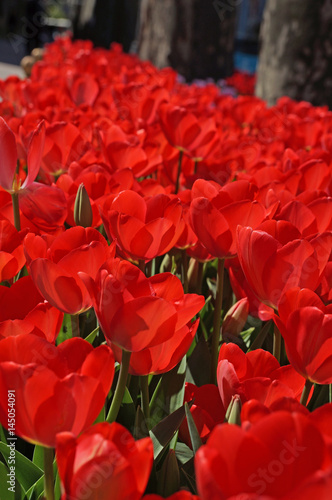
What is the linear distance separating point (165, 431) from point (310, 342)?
23 centimetres

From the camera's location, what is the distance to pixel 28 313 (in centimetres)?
95

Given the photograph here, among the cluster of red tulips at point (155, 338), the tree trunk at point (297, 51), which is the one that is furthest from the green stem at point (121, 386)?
the tree trunk at point (297, 51)

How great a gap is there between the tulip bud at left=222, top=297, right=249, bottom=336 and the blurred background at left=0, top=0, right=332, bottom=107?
15.6 feet

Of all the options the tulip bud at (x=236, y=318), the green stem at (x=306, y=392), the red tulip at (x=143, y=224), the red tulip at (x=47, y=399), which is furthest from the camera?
the tulip bud at (x=236, y=318)

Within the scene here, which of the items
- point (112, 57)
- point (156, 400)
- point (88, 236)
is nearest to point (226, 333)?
point (156, 400)

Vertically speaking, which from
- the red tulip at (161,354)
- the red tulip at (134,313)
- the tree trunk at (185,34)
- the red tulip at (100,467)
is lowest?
the tree trunk at (185,34)

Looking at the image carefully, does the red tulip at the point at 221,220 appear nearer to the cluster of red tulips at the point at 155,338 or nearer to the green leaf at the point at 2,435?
the cluster of red tulips at the point at 155,338

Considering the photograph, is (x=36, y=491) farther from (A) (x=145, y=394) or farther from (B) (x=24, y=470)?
(A) (x=145, y=394)

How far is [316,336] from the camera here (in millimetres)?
862

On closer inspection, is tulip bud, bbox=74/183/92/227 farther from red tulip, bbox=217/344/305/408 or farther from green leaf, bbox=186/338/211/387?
red tulip, bbox=217/344/305/408

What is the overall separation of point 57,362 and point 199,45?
854cm

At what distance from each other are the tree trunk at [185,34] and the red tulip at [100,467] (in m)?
8.31

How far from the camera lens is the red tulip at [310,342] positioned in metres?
0.86

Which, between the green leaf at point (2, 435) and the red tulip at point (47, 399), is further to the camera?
the green leaf at point (2, 435)
